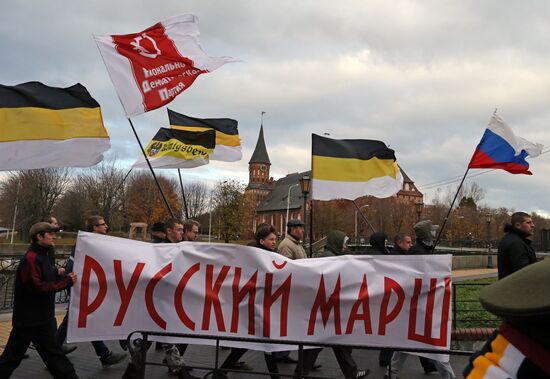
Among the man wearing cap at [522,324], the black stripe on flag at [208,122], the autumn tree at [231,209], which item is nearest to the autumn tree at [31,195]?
the autumn tree at [231,209]

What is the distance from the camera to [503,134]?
30.0 feet

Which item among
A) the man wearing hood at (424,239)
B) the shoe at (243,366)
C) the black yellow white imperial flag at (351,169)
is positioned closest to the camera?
the shoe at (243,366)

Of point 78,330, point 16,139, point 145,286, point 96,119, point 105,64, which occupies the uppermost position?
point 105,64

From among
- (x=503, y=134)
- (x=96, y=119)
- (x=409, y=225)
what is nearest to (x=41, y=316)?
(x=96, y=119)

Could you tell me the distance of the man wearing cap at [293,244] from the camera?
6.68 m

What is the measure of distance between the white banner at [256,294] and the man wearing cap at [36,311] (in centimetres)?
37

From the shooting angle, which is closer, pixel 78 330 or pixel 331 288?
pixel 78 330

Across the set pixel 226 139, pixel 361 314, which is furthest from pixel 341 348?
pixel 226 139

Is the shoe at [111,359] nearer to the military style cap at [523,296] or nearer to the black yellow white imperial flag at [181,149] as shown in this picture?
the black yellow white imperial flag at [181,149]

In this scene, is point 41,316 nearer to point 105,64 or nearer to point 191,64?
point 105,64

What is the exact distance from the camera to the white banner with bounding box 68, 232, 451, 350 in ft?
16.9

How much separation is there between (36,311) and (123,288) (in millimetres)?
935

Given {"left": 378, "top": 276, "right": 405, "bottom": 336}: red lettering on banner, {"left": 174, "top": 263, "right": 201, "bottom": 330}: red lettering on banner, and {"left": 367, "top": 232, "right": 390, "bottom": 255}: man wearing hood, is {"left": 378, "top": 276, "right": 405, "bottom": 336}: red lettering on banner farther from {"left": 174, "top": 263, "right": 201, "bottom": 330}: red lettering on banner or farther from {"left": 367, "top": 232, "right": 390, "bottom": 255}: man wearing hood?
{"left": 174, "top": 263, "right": 201, "bottom": 330}: red lettering on banner

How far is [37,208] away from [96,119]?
68.9 metres
